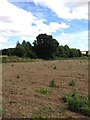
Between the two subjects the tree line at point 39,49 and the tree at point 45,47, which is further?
the tree at point 45,47

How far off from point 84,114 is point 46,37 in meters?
56.4

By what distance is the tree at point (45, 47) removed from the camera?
200ft

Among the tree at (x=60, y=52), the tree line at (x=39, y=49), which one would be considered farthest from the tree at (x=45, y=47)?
the tree at (x=60, y=52)

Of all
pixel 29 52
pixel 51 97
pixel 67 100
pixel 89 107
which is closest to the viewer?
pixel 89 107

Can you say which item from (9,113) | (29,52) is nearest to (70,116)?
(9,113)

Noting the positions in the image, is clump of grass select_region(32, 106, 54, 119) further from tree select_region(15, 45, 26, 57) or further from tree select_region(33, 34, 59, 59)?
tree select_region(33, 34, 59, 59)

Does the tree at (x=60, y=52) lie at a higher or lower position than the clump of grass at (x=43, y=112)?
higher

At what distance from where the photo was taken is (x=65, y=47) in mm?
73250

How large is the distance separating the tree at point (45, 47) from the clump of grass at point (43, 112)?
175ft

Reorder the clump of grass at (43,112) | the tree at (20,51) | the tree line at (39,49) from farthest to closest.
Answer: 1. the tree line at (39,49)
2. the tree at (20,51)
3. the clump of grass at (43,112)

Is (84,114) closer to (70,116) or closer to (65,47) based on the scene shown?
(70,116)

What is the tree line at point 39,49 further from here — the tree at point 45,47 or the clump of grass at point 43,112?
the clump of grass at point 43,112

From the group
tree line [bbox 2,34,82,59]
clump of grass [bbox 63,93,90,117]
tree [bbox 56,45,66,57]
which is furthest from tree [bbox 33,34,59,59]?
clump of grass [bbox 63,93,90,117]

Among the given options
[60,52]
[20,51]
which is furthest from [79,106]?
[60,52]
